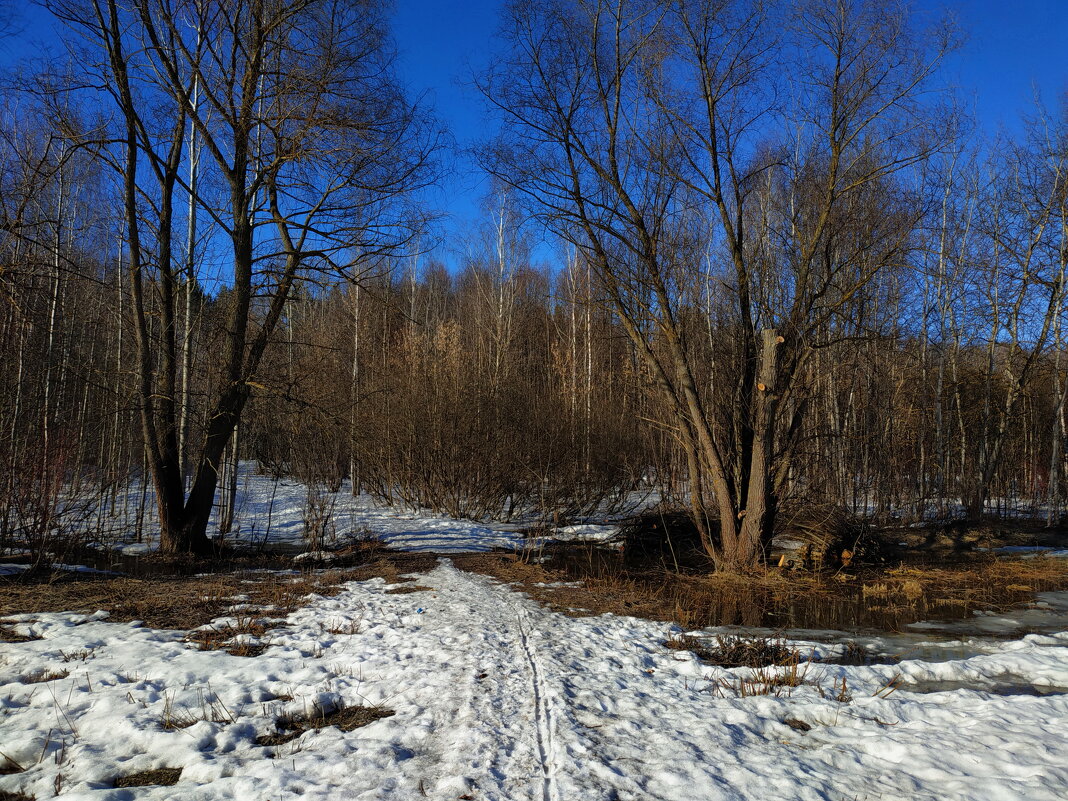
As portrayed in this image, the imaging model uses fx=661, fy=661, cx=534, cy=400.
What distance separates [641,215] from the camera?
10.3 meters

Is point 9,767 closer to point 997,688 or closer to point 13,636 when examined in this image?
point 13,636

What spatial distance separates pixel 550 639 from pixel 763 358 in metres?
5.33

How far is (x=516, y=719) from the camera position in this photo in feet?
13.5

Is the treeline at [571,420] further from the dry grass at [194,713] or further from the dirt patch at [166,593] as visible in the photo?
the dry grass at [194,713]

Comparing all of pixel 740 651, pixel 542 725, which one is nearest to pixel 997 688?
pixel 740 651

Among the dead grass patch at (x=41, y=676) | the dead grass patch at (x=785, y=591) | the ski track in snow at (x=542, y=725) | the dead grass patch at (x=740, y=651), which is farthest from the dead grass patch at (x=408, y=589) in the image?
the dead grass patch at (x=41, y=676)

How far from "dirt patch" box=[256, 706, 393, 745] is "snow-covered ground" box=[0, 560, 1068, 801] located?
8cm

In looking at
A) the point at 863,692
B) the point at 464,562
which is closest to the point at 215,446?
the point at 464,562

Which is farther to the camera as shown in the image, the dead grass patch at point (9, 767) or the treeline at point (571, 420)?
the treeline at point (571, 420)

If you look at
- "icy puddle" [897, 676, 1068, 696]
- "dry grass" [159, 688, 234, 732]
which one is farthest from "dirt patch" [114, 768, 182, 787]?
"icy puddle" [897, 676, 1068, 696]

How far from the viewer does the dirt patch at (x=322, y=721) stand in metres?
3.84

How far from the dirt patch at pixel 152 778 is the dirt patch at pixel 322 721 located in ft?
1.56

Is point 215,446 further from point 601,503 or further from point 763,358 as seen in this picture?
point 601,503

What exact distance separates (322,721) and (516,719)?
1.20 metres
